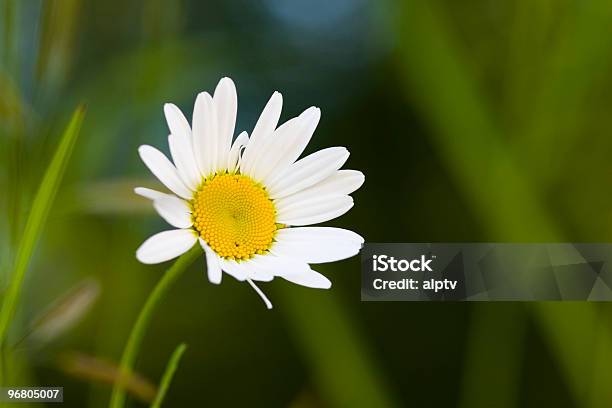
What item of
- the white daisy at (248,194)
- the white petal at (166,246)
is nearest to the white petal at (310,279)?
the white daisy at (248,194)

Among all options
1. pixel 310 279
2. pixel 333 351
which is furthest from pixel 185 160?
pixel 333 351

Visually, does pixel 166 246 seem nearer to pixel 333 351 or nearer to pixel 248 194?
pixel 248 194

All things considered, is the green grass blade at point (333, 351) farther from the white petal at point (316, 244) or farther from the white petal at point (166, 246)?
the white petal at point (166, 246)

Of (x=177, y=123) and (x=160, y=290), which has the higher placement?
(x=177, y=123)

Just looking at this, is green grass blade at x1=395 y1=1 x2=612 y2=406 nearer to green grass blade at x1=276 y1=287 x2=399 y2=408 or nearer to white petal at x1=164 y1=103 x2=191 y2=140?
green grass blade at x1=276 y1=287 x2=399 y2=408

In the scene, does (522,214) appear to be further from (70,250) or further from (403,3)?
(70,250)

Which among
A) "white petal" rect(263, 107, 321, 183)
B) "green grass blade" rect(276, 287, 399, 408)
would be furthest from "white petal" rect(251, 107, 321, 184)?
"green grass blade" rect(276, 287, 399, 408)

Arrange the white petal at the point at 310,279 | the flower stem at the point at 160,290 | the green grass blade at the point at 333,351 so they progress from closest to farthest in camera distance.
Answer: the flower stem at the point at 160,290, the white petal at the point at 310,279, the green grass blade at the point at 333,351
